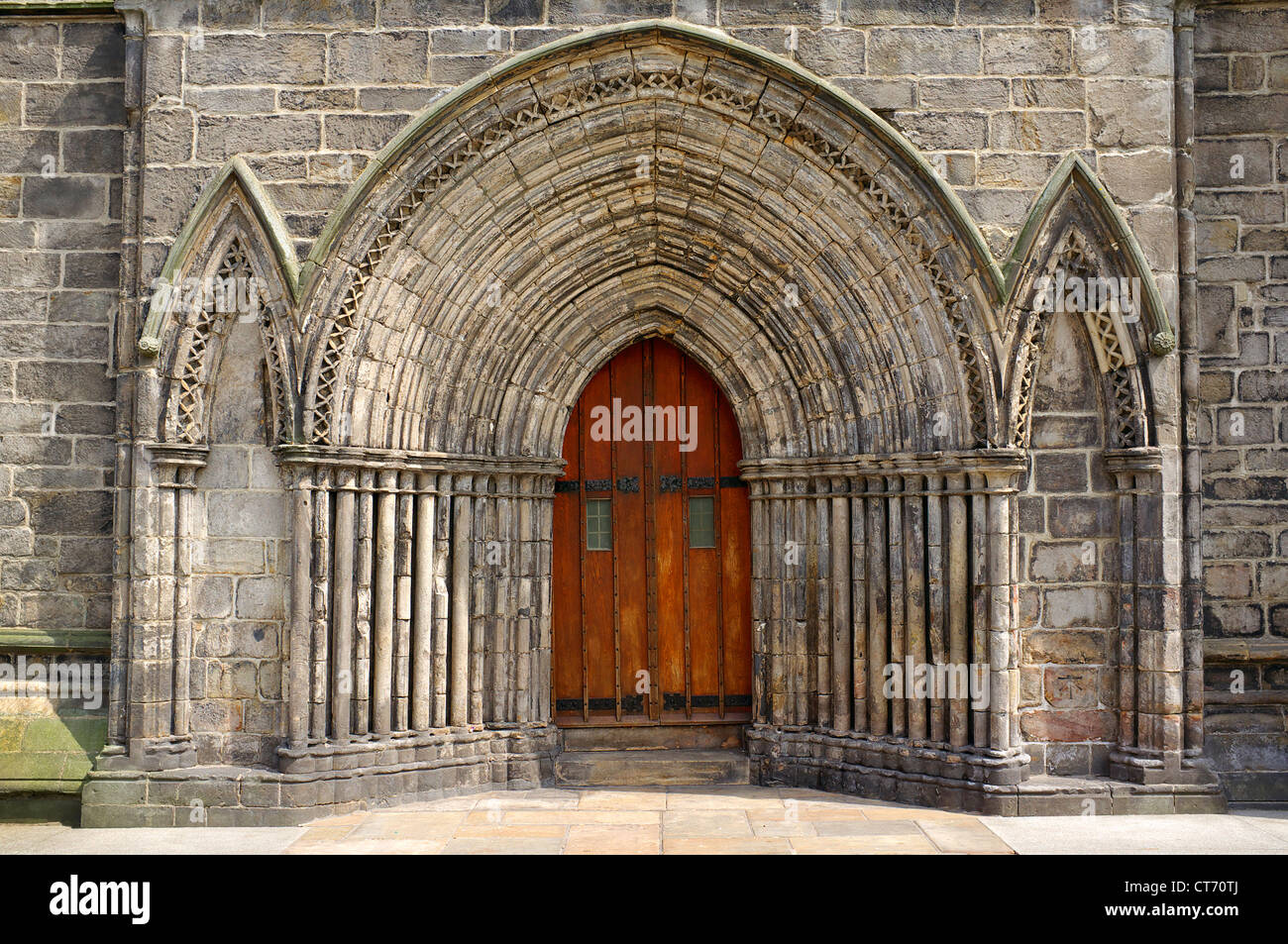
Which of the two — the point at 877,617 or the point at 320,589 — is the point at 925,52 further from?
the point at 320,589

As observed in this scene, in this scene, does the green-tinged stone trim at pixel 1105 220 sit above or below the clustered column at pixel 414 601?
above

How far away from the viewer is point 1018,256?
6098 millimetres

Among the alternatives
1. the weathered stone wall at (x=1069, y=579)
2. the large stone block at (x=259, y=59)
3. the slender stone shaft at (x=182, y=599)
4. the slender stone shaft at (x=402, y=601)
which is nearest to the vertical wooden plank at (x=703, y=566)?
the slender stone shaft at (x=402, y=601)

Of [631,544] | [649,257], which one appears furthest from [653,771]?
[649,257]

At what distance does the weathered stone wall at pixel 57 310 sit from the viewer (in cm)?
650

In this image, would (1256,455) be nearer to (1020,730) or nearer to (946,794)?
(1020,730)

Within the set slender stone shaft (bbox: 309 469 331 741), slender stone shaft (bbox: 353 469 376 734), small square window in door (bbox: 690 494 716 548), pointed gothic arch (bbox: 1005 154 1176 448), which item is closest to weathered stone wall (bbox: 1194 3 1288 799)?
pointed gothic arch (bbox: 1005 154 1176 448)

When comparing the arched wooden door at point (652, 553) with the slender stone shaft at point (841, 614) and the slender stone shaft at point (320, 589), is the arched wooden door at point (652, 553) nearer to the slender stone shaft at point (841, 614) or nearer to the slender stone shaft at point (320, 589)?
the slender stone shaft at point (841, 614)

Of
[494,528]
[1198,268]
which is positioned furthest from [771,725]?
[1198,268]

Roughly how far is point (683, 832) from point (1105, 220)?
431 centimetres

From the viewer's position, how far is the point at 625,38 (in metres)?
6.15

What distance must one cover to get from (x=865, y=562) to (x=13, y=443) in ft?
17.8

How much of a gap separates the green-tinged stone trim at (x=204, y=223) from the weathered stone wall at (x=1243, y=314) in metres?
5.64

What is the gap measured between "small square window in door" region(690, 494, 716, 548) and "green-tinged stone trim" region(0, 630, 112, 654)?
12.4ft
